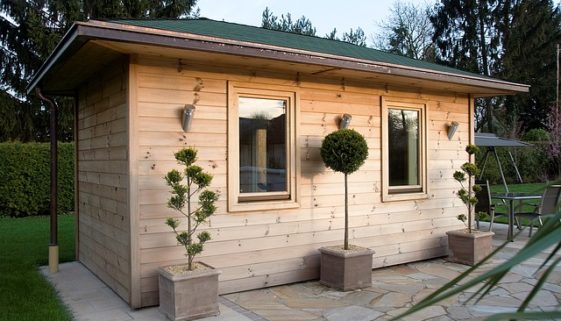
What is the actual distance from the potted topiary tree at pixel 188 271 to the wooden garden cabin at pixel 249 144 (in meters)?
→ 0.27

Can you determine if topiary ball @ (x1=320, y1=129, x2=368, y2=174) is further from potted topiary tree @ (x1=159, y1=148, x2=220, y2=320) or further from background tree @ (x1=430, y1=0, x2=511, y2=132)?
background tree @ (x1=430, y1=0, x2=511, y2=132)

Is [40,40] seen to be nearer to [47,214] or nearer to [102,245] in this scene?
[47,214]

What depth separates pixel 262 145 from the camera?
16.2 ft

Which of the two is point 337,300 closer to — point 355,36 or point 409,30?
point 409,30

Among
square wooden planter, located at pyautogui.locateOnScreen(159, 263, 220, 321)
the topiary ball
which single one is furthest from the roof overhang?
square wooden planter, located at pyautogui.locateOnScreen(159, 263, 220, 321)

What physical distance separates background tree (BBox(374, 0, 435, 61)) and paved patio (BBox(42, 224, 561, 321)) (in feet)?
72.1

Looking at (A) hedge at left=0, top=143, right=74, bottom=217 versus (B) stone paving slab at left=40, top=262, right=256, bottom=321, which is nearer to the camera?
(B) stone paving slab at left=40, top=262, right=256, bottom=321

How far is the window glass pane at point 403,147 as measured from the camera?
19.6 feet

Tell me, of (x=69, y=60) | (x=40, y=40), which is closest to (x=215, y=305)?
(x=69, y=60)

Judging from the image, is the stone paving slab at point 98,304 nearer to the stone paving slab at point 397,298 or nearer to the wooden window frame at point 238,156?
the stone paving slab at point 397,298

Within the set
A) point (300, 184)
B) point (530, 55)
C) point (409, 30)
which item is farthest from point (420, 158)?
point (409, 30)

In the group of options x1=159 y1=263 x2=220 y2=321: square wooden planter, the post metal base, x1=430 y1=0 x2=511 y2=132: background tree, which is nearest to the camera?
x1=159 y1=263 x2=220 y2=321: square wooden planter

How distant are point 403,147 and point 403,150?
0.04m

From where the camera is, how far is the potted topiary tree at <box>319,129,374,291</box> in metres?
4.71
